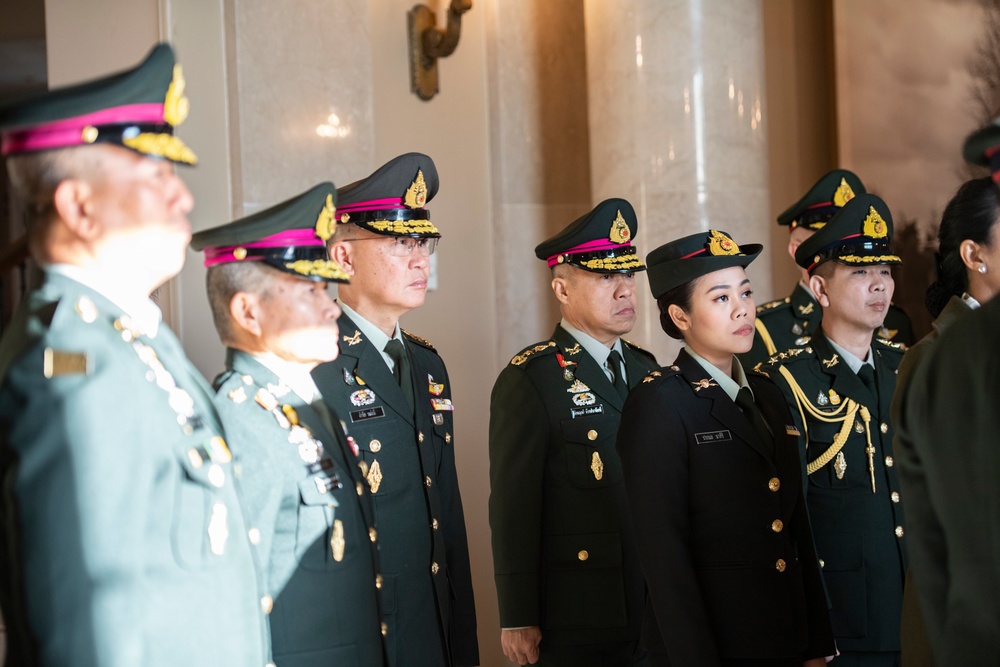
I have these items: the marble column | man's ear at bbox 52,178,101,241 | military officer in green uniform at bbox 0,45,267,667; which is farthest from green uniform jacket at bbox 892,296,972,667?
the marble column

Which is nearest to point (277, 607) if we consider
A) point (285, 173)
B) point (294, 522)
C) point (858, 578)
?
point (294, 522)

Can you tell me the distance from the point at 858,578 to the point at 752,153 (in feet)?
6.72

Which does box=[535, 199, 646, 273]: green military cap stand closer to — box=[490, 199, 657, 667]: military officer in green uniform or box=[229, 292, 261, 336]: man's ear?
box=[490, 199, 657, 667]: military officer in green uniform

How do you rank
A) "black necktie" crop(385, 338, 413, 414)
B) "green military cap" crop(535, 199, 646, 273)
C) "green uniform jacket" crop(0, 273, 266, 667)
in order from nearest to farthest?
"green uniform jacket" crop(0, 273, 266, 667) → "black necktie" crop(385, 338, 413, 414) → "green military cap" crop(535, 199, 646, 273)

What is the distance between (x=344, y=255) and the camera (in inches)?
123

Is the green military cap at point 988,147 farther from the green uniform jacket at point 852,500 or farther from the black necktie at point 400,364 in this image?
the black necktie at point 400,364

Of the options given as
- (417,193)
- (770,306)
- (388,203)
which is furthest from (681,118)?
(388,203)

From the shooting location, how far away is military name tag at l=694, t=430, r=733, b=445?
8.97ft

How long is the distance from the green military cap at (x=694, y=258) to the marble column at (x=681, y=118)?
1.46m

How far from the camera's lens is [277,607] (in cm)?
209

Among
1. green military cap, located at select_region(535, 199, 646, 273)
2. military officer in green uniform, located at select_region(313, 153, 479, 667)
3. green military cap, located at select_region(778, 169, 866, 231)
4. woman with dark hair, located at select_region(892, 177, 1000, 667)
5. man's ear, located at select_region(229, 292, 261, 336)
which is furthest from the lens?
green military cap, located at select_region(778, 169, 866, 231)

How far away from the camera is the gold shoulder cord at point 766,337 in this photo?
4.11 meters

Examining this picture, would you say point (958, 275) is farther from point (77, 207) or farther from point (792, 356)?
point (77, 207)

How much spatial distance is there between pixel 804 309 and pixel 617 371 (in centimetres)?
97
